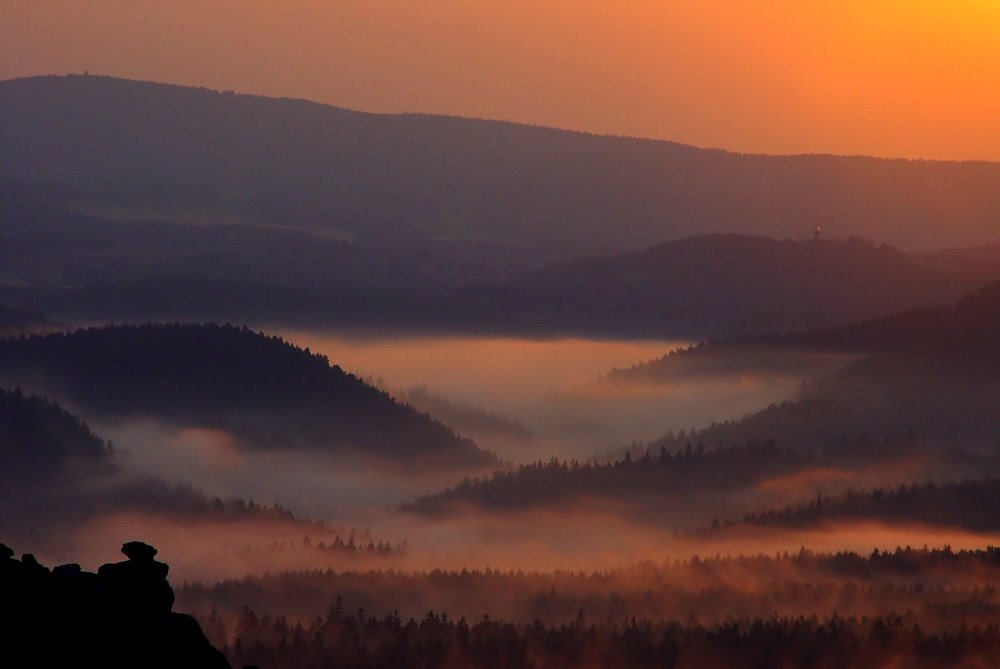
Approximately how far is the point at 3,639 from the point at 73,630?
2748 mm

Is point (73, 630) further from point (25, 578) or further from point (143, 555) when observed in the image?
point (143, 555)

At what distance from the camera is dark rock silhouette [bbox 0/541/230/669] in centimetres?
6094

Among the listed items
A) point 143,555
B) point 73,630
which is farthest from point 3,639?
point 143,555

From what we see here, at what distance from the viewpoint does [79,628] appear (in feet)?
205

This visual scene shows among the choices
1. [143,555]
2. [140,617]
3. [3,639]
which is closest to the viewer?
[3,639]

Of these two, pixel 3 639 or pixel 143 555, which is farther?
pixel 143 555

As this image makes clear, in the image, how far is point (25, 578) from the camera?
62.8 meters

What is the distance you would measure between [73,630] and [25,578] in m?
2.35

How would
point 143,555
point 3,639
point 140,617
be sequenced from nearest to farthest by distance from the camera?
point 3,639 < point 140,617 < point 143,555

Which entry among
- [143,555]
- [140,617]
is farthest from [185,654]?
[143,555]

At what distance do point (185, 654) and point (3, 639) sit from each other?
582 cm

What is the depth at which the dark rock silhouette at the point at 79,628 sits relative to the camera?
6094cm

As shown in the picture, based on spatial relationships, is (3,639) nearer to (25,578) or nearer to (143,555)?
(25,578)

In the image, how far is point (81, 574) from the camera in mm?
65812
